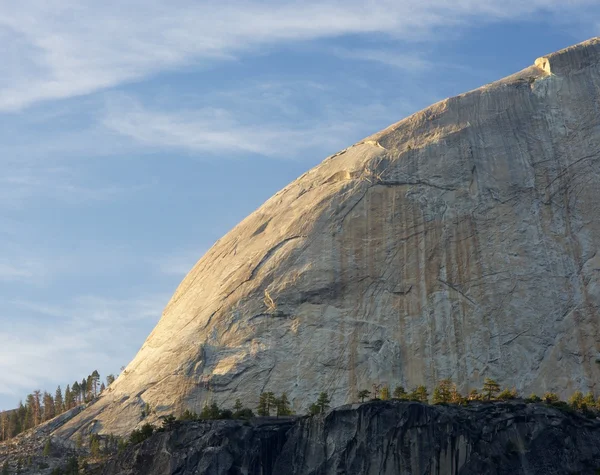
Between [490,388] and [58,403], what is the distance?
1946 inches

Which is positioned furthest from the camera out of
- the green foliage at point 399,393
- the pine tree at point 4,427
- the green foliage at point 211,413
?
the pine tree at point 4,427

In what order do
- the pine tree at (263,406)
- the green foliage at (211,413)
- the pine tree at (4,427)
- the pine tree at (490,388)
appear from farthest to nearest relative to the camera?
1. the pine tree at (4,427)
2. the pine tree at (263,406)
3. the green foliage at (211,413)
4. the pine tree at (490,388)

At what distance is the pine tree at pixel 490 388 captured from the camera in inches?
4272

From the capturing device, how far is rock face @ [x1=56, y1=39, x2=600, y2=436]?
389 ft

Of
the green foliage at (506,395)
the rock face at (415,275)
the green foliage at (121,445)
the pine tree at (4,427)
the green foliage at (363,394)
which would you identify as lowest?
the green foliage at (121,445)

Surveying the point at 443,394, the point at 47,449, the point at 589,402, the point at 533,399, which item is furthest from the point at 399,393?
the point at 47,449

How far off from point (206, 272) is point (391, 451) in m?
39.8

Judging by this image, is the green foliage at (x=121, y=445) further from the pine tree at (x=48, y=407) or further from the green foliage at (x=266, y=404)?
the pine tree at (x=48, y=407)

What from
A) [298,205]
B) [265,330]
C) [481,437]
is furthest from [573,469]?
[298,205]

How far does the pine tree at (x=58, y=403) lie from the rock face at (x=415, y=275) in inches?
453

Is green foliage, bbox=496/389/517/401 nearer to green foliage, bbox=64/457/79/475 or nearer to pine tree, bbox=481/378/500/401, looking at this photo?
pine tree, bbox=481/378/500/401

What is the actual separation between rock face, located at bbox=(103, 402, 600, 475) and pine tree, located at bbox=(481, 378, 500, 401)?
3963 mm

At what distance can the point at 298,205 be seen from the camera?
435 feet

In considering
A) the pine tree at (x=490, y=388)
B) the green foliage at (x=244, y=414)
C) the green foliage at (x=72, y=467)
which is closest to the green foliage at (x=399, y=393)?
the pine tree at (x=490, y=388)
